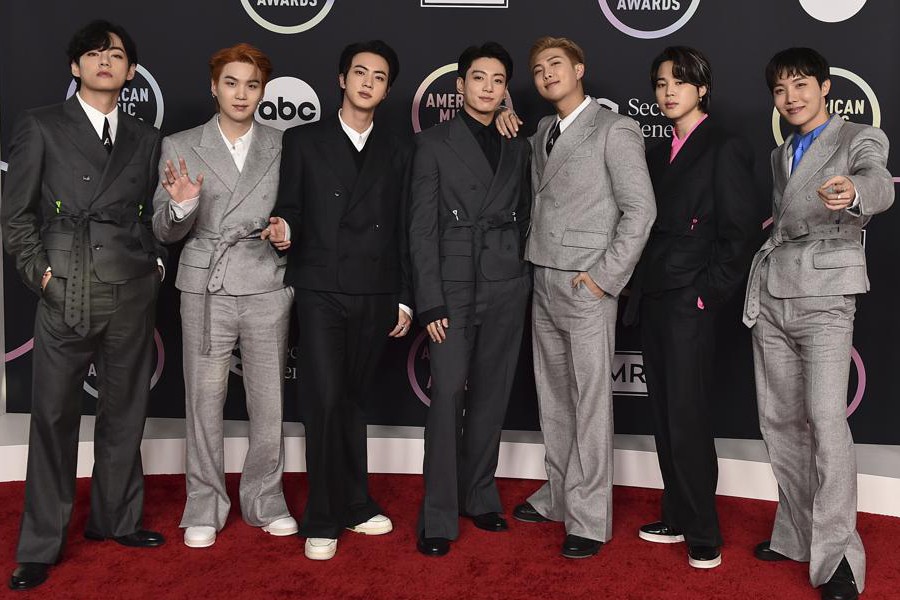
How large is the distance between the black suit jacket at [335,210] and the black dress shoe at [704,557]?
147 cm

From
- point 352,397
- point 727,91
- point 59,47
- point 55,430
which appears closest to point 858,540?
point 352,397

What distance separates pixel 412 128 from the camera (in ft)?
13.9

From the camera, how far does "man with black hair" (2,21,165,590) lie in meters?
2.91

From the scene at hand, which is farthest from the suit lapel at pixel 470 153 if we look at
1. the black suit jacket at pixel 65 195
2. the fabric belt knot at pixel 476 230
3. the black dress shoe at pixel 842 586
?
the black dress shoe at pixel 842 586

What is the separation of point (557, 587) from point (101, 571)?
157 centimetres

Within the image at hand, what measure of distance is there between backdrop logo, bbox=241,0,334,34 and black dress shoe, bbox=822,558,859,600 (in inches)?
128

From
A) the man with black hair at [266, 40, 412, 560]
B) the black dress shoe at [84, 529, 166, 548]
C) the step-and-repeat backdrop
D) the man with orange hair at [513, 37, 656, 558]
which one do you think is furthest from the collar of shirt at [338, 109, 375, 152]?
the black dress shoe at [84, 529, 166, 548]

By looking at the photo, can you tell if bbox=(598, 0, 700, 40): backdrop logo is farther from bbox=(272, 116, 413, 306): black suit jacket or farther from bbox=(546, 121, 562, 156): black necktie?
bbox=(272, 116, 413, 306): black suit jacket

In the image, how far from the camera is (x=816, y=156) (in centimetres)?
288

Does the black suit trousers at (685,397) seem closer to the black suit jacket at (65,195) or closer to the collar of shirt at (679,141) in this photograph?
the collar of shirt at (679,141)

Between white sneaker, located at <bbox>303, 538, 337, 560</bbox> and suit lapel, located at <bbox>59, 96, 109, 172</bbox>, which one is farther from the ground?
suit lapel, located at <bbox>59, 96, 109, 172</bbox>

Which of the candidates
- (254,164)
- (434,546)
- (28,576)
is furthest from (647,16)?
(28,576)

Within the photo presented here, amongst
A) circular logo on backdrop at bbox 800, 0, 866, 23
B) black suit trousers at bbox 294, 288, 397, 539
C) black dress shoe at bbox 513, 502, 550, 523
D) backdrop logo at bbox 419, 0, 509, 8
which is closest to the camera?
black suit trousers at bbox 294, 288, 397, 539

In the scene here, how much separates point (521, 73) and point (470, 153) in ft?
3.70
